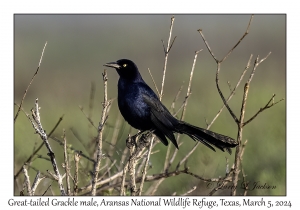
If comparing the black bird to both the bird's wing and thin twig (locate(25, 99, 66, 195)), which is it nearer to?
the bird's wing

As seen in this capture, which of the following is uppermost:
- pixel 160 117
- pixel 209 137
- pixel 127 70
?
pixel 127 70

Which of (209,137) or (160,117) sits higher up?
(160,117)

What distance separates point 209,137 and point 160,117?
2.24 ft

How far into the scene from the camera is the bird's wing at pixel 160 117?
5004mm

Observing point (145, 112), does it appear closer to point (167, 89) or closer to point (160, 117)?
point (160, 117)

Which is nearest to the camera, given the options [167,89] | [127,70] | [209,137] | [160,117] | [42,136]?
[42,136]

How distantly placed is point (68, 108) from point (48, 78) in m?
6.21

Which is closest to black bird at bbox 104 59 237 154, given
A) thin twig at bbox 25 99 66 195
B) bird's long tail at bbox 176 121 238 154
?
bird's long tail at bbox 176 121 238 154

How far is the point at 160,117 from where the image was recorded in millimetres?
5102

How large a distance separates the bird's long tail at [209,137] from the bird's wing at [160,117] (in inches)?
4.2

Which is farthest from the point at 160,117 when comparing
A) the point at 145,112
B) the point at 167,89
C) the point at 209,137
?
the point at 167,89

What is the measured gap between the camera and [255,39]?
1073 inches
